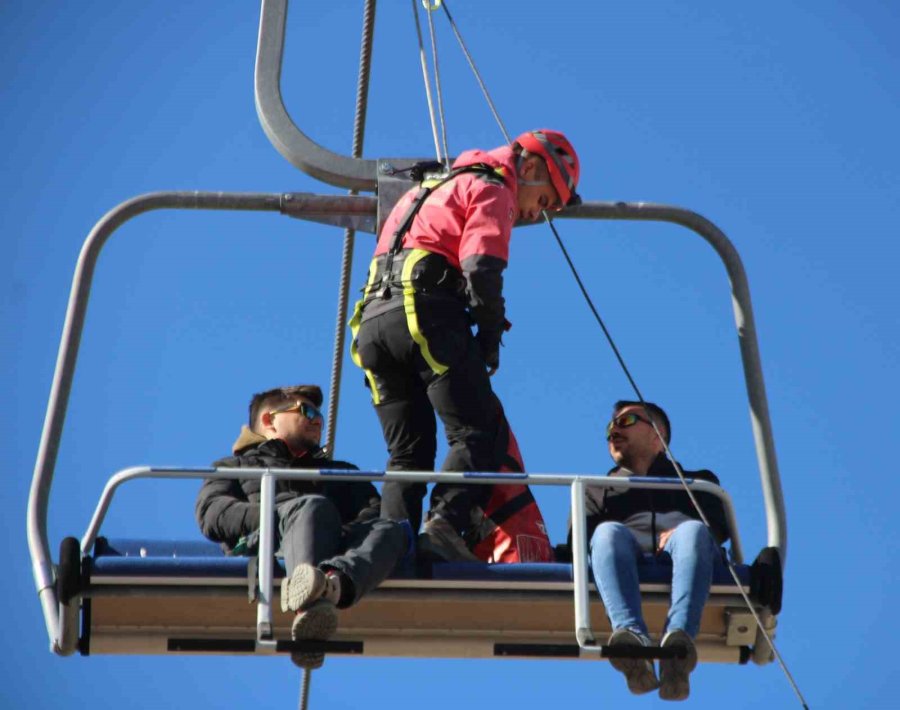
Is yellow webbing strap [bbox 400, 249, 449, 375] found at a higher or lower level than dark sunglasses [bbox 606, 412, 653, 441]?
higher

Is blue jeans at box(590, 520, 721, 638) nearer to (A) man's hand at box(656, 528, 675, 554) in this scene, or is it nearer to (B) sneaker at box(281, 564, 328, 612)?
(A) man's hand at box(656, 528, 675, 554)

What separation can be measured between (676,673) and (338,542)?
1.35 metres

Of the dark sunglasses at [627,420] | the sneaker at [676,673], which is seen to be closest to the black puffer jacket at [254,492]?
the dark sunglasses at [627,420]

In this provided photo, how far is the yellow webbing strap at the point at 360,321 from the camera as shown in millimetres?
8977

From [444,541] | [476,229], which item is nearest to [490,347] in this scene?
[476,229]

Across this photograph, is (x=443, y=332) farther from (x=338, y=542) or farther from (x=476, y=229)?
(x=338, y=542)

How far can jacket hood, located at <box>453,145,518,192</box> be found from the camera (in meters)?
9.12

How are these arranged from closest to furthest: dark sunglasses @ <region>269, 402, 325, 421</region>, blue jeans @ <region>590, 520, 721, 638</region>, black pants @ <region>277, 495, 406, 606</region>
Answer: black pants @ <region>277, 495, 406, 606</region>
blue jeans @ <region>590, 520, 721, 638</region>
dark sunglasses @ <region>269, 402, 325, 421</region>

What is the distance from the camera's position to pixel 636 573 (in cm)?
820

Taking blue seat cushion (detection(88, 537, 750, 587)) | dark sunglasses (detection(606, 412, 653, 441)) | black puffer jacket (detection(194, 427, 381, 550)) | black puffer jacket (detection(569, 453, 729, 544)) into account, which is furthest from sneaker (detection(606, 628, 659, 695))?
dark sunglasses (detection(606, 412, 653, 441))

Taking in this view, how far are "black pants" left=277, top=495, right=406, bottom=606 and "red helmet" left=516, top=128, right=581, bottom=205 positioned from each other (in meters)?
1.88

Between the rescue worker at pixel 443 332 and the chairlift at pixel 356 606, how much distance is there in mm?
289

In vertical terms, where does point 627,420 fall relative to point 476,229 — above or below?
below

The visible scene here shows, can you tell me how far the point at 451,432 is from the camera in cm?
878
